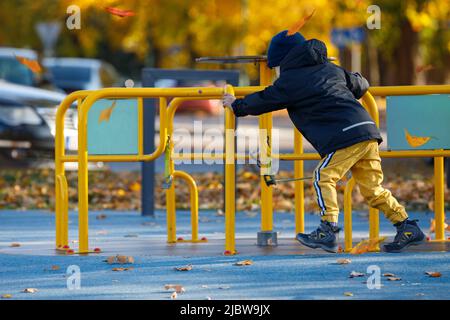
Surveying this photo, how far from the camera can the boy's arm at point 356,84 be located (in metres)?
9.00

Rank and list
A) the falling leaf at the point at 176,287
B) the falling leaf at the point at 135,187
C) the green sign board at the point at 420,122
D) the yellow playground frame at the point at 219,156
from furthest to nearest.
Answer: the falling leaf at the point at 135,187, the green sign board at the point at 420,122, the yellow playground frame at the point at 219,156, the falling leaf at the point at 176,287

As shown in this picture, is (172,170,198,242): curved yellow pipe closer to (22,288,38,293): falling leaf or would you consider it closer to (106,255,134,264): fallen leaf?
(106,255,134,264): fallen leaf

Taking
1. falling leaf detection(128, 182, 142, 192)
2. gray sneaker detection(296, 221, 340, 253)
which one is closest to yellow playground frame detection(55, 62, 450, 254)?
gray sneaker detection(296, 221, 340, 253)

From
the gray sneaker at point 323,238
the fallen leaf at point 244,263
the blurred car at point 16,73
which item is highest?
the blurred car at point 16,73

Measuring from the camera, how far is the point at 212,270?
8.64 m

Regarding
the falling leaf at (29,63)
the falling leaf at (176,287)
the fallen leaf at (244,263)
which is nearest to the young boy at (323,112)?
the fallen leaf at (244,263)

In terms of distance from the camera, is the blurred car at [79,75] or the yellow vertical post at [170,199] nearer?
the yellow vertical post at [170,199]

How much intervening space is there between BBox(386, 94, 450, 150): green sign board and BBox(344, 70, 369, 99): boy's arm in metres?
0.68

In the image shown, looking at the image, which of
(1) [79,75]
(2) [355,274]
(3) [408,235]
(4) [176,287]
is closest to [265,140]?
(3) [408,235]

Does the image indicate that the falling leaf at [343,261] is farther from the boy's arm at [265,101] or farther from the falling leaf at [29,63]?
the falling leaf at [29,63]

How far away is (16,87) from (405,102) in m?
9.97

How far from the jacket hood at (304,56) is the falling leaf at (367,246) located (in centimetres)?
129

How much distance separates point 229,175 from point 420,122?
4.88 ft
